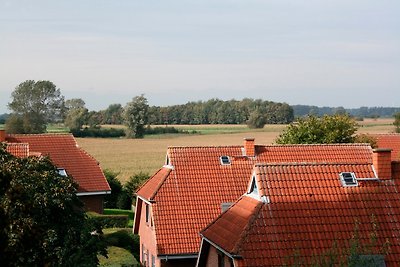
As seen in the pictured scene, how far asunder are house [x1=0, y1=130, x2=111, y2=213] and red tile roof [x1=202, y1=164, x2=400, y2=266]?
72.5 feet

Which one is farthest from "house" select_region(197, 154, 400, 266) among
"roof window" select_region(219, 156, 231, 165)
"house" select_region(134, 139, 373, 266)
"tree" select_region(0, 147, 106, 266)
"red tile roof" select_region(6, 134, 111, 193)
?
"red tile roof" select_region(6, 134, 111, 193)

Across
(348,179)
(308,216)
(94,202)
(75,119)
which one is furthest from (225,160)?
(75,119)

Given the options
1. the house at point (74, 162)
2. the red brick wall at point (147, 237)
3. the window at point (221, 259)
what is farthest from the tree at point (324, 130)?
the window at point (221, 259)

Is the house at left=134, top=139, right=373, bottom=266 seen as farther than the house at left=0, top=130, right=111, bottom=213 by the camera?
No

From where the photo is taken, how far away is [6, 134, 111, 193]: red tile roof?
4300 centimetres

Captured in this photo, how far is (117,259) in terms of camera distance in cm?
2692

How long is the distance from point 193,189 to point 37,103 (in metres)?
70.9

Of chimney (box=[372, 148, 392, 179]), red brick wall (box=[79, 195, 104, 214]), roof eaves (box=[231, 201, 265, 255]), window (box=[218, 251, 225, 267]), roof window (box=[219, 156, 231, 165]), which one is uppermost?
chimney (box=[372, 148, 392, 179])

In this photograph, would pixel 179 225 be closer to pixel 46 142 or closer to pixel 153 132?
pixel 46 142

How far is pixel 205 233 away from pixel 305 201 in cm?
341

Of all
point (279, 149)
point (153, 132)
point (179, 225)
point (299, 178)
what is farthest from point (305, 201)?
point (153, 132)

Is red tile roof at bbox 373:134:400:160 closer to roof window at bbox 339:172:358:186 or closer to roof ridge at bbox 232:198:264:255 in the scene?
roof window at bbox 339:172:358:186

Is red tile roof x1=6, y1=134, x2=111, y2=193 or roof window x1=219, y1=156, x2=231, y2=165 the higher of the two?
roof window x1=219, y1=156, x2=231, y2=165

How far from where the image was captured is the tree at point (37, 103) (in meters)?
93.7
